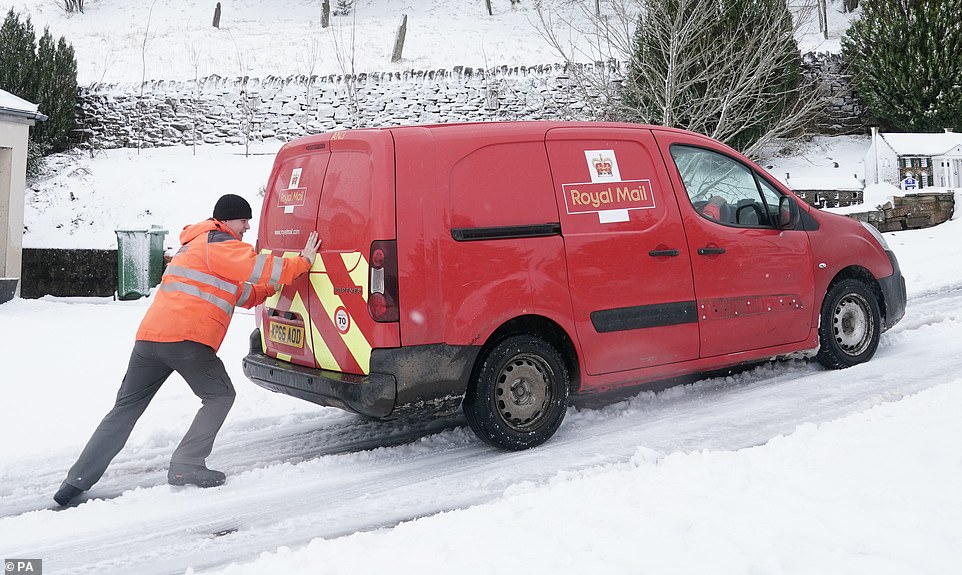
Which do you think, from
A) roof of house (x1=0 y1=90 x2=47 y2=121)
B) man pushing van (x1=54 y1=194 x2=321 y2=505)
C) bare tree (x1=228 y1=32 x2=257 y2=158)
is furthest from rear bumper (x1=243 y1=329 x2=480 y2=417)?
bare tree (x1=228 y1=32 x2=257 y2=158)

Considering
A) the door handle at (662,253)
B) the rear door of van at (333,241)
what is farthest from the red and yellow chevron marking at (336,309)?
the door handle at (662,253)

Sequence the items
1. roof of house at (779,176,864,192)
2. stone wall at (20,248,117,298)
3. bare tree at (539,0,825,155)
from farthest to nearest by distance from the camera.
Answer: roof of house at (779,176,864,192), stone wall at (20,248,117,298), bare tree at (539,0,825,155)

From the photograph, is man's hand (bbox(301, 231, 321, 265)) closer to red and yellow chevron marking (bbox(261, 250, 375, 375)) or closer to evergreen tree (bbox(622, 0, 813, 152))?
red and yellow chevron marking (bbox(261, 250, 375, 375))

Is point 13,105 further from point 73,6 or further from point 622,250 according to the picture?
point 73,6

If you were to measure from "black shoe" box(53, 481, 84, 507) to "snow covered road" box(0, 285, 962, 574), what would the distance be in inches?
3.1

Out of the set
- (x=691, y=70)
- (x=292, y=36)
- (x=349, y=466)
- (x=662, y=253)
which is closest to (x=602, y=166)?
(x=662, y=253)

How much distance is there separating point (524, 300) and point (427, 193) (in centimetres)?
85

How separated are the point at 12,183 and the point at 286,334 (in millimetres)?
9543

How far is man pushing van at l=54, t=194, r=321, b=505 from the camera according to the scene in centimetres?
452

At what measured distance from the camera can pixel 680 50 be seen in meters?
14.8

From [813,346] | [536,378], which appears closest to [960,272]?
[813,346]

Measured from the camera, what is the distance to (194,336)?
14.9 ft

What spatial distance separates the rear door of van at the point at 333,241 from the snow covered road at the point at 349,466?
2.32 ft

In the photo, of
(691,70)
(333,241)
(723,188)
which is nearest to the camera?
(333,241)
